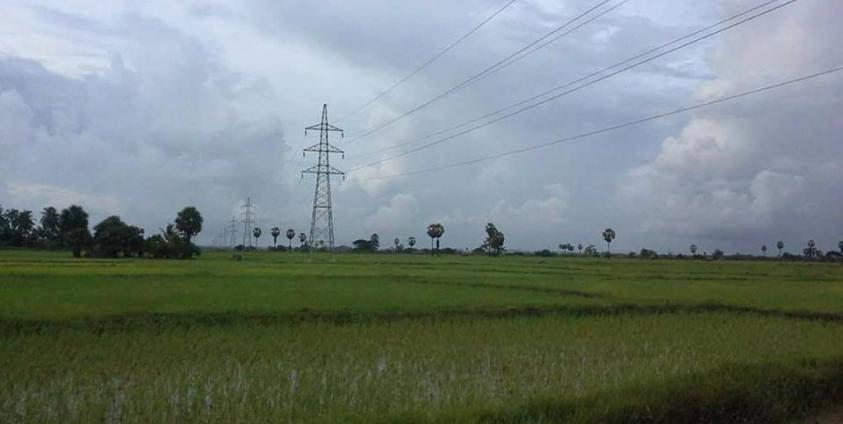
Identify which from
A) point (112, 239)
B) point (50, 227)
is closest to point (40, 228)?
point (50, 227)

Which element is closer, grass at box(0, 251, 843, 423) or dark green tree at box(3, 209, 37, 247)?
grass at box(0, 251, 843, 423)

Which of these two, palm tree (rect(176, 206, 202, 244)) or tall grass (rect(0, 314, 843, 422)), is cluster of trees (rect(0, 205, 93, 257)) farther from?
tall grass (rect(0, 314, 843, 422))

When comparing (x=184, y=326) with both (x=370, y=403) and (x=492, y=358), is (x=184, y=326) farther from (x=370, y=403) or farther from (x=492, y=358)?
(x=370, y=403)

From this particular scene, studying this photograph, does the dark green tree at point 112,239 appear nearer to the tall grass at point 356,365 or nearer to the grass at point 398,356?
the grass at point 398,356

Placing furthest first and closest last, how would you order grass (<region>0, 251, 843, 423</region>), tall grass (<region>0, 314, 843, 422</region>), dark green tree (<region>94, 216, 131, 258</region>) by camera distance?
dark green tree (<region>94, 216, 131, 258</region>), grass (<region>0, 251, 843, 423</region>), tall grass (<region>0, 314, 843, 422</region>)

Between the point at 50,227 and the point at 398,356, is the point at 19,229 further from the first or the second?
the point at 398,356

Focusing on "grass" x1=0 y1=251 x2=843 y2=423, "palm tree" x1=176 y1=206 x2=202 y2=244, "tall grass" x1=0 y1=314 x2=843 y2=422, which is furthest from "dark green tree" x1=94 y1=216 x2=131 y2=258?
"tall grass" x1=0 y1=314 x2=843 y2=422

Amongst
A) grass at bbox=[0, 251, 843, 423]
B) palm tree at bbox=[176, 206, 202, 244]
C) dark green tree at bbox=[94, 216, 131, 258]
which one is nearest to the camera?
grass at bbox=[0, 251, 843, 423]

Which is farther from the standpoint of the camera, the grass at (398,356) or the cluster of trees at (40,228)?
the cluster of trees at (40,228)

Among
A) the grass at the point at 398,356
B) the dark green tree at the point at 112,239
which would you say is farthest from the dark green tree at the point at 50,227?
the grass at the point at 398,356

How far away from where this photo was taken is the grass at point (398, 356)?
31.3 ft

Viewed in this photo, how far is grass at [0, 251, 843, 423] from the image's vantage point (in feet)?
31.3

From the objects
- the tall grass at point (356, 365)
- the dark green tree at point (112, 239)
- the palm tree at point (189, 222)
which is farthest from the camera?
the palm tree at point (189, 222)

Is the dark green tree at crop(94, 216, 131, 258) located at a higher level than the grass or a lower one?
higher
